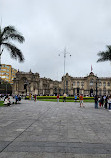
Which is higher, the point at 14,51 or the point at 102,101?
the point at 14,51

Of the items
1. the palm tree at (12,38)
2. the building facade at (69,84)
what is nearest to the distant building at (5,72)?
the building facade at (69,84)

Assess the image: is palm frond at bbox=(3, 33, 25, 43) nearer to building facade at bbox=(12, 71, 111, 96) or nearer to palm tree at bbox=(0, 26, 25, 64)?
palm tree at bbox=(0, 26, 25, 64)

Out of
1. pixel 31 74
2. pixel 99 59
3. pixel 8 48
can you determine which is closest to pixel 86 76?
pixel 31 74

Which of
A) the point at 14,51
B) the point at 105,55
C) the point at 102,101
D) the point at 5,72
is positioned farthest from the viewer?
the point at 5,72

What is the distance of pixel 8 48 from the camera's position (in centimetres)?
1867

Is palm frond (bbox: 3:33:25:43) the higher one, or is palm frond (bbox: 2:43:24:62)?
palm frond (bbox: 3:33:25:43)

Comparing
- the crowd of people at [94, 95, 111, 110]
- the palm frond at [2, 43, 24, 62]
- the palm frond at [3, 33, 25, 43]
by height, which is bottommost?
the crowd of people at [94, 95, 111, 110]

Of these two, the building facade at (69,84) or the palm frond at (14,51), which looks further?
the building facade at (69,84)

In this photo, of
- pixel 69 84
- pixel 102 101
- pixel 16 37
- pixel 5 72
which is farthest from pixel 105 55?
pixel 5 72

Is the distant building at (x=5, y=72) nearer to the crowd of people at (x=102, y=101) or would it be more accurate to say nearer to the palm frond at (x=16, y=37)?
the palm frond at (x=16, y=37)

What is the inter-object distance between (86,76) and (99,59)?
2457 inches

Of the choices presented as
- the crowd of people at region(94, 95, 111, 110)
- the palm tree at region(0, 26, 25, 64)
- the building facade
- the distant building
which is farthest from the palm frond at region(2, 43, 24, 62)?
the distant building

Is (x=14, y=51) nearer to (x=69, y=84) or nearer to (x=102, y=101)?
(x=102, y=101)

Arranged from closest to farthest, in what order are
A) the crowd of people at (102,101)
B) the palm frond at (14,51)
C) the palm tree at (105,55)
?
the crowd of people at (102,101) → the palm frond at (14,51) → the palm tree at (105,55)
